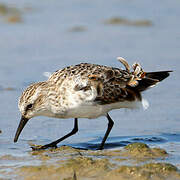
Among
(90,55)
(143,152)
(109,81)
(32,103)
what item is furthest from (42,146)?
(90,55)

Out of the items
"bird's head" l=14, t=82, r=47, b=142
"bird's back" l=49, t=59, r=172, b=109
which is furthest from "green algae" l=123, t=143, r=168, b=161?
"bird's head" l=14, t=82, r=47, b=142

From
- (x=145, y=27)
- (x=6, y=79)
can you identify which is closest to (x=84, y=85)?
(x=6, y=79)

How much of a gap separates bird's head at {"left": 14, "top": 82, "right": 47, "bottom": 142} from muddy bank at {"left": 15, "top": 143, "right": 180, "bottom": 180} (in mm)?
678

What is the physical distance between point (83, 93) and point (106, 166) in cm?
137

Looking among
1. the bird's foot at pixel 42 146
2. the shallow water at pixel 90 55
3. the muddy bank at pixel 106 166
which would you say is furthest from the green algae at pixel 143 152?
the bird's foot at pixel 42 146

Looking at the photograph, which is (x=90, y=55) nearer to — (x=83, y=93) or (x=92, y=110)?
(x=92, y=110)

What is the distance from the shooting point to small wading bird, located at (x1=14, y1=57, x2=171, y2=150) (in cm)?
732

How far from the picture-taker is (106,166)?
6.19m

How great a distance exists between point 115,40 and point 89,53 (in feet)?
3.96

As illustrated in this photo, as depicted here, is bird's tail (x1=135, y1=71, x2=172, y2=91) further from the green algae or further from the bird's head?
the bird's head

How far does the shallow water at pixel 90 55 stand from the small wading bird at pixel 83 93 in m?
0.52

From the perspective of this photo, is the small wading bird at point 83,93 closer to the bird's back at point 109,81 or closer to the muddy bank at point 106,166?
the bird's back at point 109,81

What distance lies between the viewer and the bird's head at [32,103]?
24.2 ft

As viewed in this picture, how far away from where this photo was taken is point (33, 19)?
14.4 m
